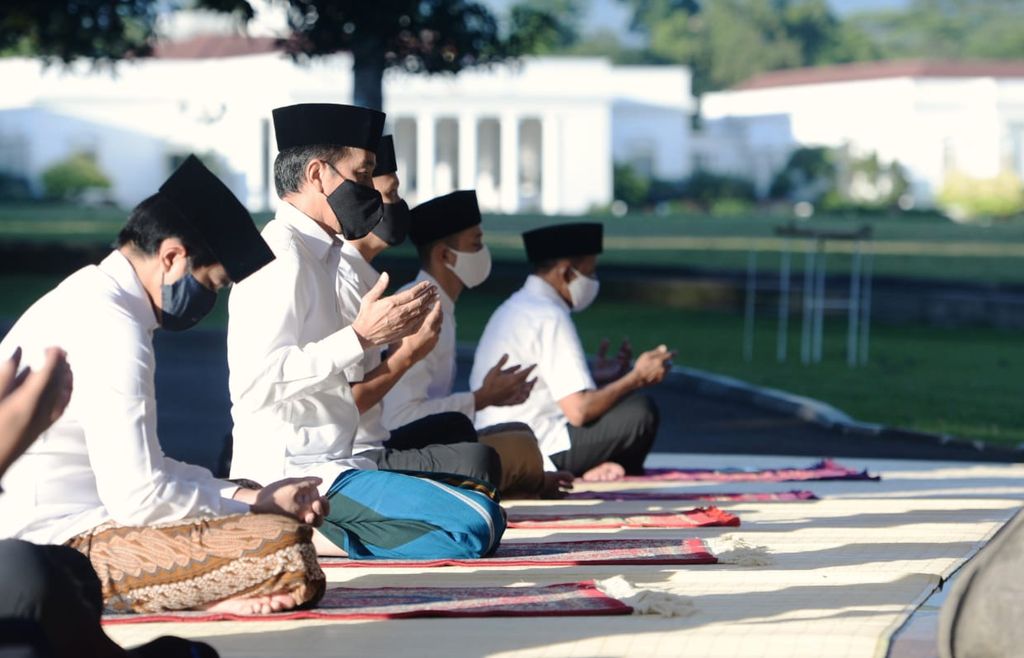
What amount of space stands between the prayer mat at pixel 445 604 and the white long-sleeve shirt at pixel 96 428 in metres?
0.36

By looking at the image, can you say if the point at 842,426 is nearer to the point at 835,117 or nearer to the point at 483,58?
the point at 483,58

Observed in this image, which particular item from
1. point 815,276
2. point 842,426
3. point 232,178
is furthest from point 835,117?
point 842,426

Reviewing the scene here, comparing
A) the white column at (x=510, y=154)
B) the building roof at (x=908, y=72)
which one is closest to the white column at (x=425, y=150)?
the white column at (x=510, y=154)

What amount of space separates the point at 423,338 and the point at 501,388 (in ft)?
3.76

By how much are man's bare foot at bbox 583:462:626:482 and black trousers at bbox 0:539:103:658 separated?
14.9 feet

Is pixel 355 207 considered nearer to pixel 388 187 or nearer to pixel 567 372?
pixel 388 187

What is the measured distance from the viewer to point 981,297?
23531 millimetres

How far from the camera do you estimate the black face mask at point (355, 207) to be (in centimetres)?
602

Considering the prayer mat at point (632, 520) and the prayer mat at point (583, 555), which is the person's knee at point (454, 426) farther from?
the prayer mat at point (583, 555)

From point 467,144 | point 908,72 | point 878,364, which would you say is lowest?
point 467,144

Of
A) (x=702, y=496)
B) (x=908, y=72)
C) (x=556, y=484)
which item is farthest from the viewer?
(x=908, y=72)

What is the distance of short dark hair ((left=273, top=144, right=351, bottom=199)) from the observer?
20.0 ft

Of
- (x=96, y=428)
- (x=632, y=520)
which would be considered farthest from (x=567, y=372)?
(x=96, y=428)

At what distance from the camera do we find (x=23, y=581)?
394 centimetres
